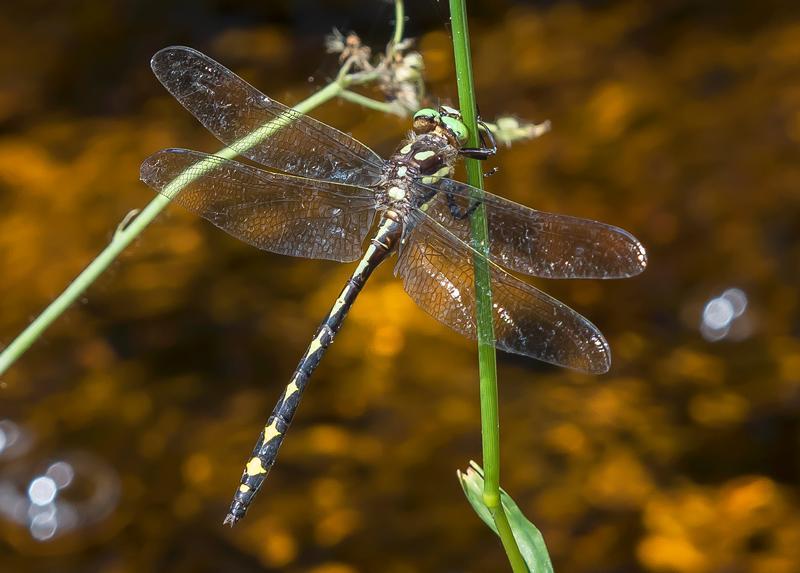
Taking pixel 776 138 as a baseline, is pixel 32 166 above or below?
below

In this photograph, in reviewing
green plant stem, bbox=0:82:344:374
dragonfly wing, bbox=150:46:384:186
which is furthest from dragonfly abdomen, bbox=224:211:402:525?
green plant stem, bbox=0:82:344:374

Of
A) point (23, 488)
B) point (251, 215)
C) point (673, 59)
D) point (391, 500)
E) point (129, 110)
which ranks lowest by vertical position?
point (23, 488)

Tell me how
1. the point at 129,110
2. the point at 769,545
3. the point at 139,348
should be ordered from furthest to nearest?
the point at 129,110 → the point at 139,348 → the point at 769,545

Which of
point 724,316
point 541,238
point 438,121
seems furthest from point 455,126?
point 724,316

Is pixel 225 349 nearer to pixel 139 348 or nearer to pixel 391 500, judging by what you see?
pixel 139 348

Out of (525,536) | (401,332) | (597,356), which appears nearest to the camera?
(525,536)

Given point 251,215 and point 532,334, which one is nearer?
point 532,334

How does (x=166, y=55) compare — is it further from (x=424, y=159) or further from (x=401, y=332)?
(x=401, y=332)

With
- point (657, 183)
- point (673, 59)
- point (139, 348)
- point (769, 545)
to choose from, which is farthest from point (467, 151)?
point (673, 59)
